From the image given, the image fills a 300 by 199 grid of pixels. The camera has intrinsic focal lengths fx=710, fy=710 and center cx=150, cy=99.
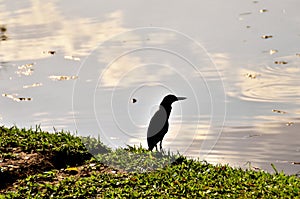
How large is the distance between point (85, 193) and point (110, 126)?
2270 millimetres

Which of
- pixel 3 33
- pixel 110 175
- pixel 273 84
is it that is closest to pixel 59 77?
pixel 273 84

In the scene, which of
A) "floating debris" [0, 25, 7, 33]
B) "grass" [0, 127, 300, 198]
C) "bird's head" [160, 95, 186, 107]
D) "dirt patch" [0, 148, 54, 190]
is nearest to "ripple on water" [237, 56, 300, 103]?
"bird's head" [160, 95, 186, 107]

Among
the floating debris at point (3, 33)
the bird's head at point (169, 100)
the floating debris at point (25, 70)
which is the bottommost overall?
the bird's head at point (169, 100)

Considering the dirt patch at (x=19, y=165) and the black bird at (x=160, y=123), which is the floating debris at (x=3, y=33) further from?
the black bird at (x=160, y=123)

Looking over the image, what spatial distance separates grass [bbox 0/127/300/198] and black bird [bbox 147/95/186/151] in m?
0.17

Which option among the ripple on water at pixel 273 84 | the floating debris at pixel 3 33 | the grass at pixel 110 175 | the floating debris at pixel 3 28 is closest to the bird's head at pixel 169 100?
the grass at pixel 110 175

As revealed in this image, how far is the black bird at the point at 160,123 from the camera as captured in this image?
8344 mm

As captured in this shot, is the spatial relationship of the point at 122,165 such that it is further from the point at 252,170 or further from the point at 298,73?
the point at 298,73

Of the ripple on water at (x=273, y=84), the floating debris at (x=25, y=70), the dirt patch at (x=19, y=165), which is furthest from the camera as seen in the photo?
the floating debris at (x=25, y=70)

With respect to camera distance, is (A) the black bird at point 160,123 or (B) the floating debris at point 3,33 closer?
(A) the black bird at point 160,123

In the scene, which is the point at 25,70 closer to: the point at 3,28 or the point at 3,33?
the point at 3,33

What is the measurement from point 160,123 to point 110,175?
1.08 meters

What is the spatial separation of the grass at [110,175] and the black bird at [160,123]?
0.54ft

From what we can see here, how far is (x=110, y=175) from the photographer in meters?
7.64
